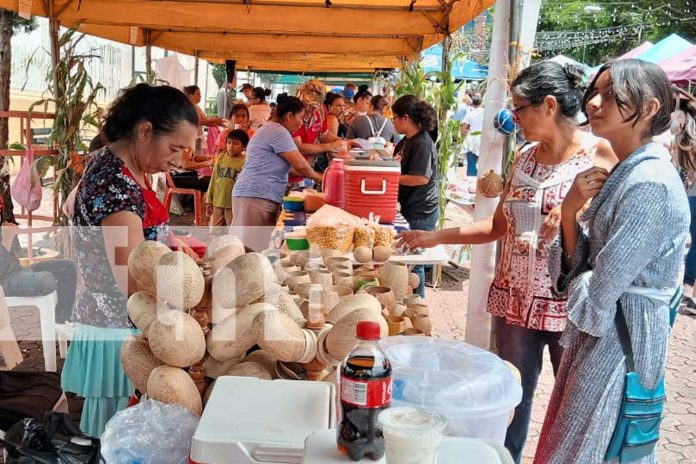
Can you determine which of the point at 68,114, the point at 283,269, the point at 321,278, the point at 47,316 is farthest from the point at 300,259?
the point at 68,114

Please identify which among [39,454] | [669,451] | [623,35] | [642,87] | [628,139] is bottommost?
[669,451]

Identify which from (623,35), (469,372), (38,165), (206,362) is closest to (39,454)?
(206,362)

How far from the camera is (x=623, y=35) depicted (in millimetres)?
30641

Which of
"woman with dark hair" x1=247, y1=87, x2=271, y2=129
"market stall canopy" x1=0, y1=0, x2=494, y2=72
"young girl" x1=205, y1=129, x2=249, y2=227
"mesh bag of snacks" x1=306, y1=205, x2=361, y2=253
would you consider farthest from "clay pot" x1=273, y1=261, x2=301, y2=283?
"woman with dark hair" x1=247, y1=87, x2=271, y2=129

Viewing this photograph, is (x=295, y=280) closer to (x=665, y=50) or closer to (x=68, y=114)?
(x=68, y=114)

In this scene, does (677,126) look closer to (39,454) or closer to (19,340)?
(39,454)

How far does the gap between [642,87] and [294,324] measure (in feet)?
3.92

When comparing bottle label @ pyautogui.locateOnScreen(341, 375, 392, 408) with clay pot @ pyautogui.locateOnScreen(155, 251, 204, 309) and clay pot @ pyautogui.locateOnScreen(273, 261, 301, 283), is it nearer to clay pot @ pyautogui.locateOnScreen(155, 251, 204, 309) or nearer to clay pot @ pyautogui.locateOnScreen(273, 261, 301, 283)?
clay pot @ pyautogui.locateOnScreen(155, 251, 204, 309)

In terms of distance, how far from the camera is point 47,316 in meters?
3.70

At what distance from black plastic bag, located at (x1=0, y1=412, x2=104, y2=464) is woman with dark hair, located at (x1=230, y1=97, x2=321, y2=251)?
152 inches

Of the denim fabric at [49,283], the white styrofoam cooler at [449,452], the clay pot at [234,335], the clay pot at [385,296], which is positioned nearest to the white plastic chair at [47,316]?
the denim fabric at [49,283]

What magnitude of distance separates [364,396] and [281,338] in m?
0.38

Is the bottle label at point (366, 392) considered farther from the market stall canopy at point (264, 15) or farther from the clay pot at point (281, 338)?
the market stall canopy at point (264, 15)

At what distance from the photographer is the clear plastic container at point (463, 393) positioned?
1.21 metres
